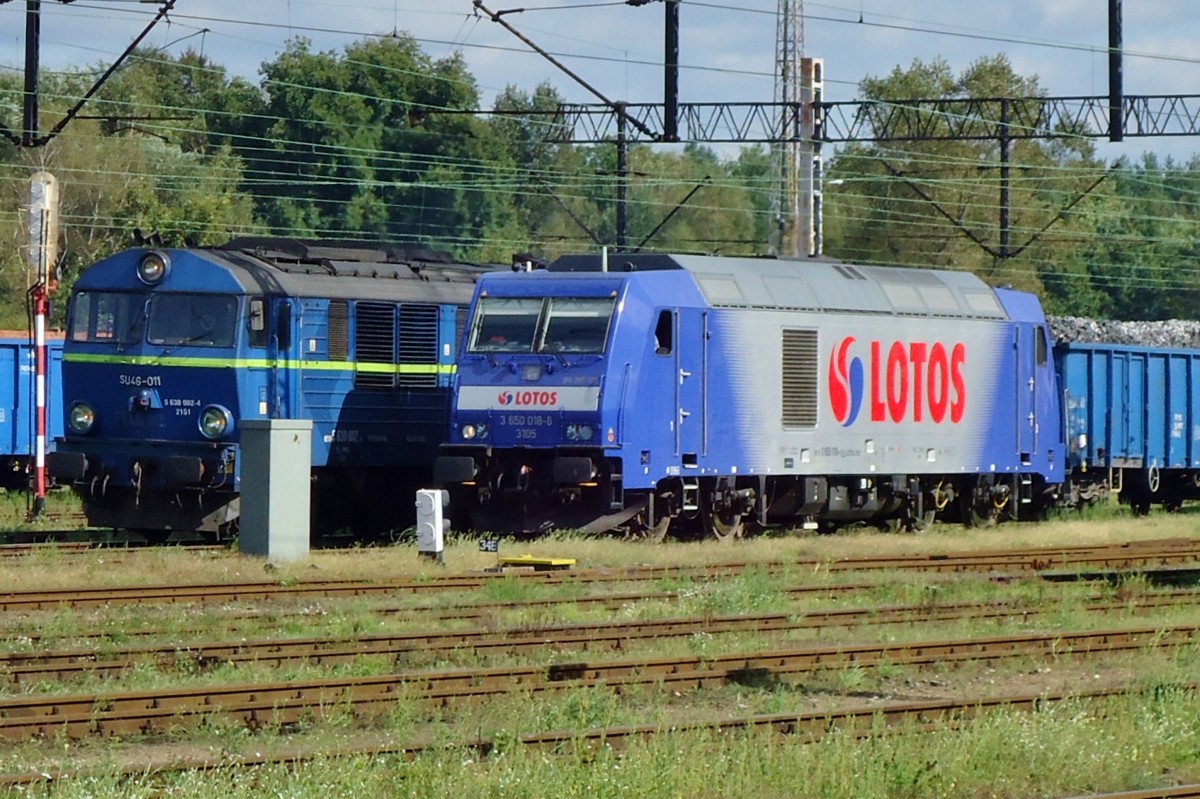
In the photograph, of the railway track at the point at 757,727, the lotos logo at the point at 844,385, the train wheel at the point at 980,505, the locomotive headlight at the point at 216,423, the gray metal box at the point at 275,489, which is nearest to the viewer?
the railway track at the point at 757,727

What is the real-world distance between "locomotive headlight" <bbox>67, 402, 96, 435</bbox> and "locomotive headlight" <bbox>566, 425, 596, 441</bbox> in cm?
531

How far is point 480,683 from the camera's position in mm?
11812

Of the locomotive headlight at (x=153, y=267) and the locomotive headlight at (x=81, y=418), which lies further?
the locomotive headlight at (x=81, y=418)

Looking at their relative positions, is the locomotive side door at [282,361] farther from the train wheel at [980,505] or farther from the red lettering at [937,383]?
the train wheel at [980,505]

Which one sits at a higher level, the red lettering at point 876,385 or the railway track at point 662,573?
the red lettering at point 876,385

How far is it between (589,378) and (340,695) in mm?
10366

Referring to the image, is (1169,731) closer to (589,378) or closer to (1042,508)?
(589,378)

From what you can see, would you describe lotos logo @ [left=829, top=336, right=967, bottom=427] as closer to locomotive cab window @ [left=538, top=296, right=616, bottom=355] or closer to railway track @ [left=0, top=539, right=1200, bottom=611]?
railway track @ [left=0, top=539, right=1200, bottom=611]

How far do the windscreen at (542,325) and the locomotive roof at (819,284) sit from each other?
783mm

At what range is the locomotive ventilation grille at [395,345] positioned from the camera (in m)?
22.4

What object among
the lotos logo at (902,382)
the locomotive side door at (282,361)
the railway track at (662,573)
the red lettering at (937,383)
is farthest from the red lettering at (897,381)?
the locomotive side door at (282,361)

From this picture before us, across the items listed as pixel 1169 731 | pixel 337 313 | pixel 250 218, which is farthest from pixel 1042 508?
pixel 250 218

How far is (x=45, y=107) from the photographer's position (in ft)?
217

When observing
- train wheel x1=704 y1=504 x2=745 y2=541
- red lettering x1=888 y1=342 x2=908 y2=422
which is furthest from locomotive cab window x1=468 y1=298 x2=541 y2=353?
red lettering x1=888 y1=342 x2=908 y2=422
